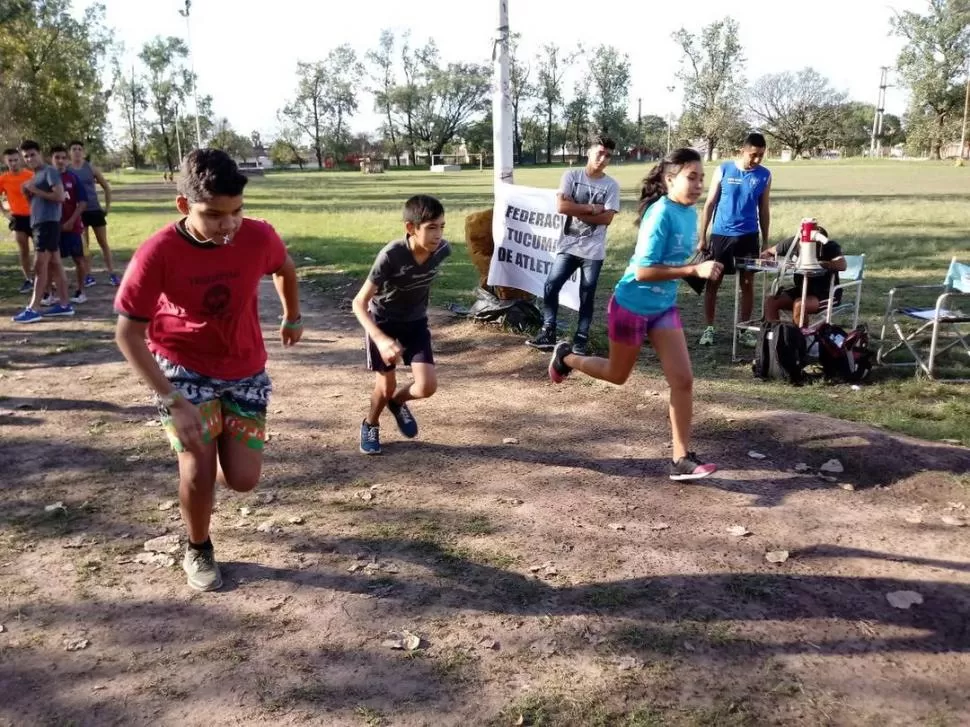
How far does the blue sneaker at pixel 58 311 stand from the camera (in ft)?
34.2

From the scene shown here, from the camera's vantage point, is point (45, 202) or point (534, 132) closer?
point (45, 202)

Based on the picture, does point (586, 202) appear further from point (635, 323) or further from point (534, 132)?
point (534, 132)

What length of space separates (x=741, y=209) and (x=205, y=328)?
617 centimetres

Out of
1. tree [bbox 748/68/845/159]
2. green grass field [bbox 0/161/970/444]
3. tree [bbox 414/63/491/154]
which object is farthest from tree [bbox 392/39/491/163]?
green grass field [bbox 0/161/970/444]

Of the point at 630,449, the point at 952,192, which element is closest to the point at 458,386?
the point at 630,449

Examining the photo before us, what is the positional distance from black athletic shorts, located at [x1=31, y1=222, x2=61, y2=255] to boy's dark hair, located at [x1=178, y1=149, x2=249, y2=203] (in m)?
7.53

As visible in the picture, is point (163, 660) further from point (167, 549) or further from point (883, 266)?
point (883, 266)

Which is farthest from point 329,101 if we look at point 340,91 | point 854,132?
point 854,132

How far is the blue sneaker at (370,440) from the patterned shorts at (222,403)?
1.77 m

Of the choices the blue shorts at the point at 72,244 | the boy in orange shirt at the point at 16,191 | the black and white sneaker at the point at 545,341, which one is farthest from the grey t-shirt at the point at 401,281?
the blue shorts at the point at 72,244

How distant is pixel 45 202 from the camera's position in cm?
955

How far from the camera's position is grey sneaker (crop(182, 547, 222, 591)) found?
3.80 meters

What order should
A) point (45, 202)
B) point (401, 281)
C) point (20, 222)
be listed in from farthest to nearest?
point (20, 222)
point (45, 202)
point (401, 281)

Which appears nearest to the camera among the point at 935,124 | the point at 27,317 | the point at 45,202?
the point at 45,202
